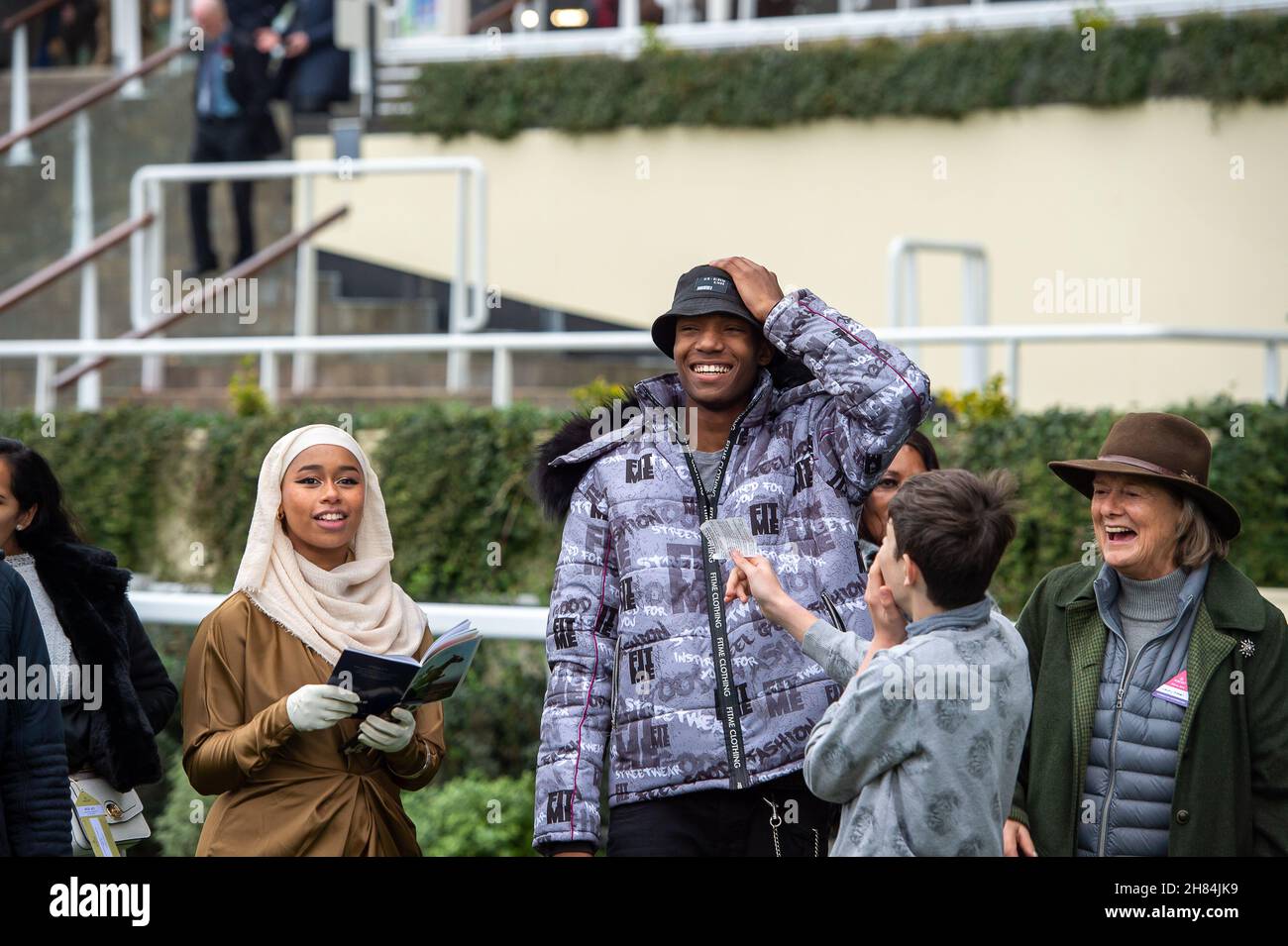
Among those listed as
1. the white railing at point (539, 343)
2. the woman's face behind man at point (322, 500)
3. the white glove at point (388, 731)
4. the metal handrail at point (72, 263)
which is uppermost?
the metal handrail at point (72, 263)

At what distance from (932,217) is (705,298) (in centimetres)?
647

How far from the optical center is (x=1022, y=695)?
3.42 metres

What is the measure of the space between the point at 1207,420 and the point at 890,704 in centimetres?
409

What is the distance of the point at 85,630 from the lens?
4.23m

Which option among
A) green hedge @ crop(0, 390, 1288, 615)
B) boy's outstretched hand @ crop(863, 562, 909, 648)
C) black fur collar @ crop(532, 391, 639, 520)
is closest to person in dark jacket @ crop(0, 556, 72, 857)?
black fur collar @ crop(532, 391, 639, 520)

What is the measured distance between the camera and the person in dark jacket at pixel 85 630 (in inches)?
165

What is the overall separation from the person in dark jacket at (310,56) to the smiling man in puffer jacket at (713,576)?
7775 mm

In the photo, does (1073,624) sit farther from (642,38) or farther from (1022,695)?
(642,38)

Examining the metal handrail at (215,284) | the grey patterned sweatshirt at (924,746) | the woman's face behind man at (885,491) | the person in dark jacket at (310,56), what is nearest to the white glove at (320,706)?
the grey patterned sweatshirt at (924,746)

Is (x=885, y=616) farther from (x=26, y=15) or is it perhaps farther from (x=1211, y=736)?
(x=26, y=15)

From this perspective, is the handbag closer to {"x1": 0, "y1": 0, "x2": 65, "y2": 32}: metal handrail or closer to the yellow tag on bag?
the yellow tag on bag

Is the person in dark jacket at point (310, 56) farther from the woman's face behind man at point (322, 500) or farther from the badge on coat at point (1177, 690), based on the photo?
the badge on coat at point (1177, 690)

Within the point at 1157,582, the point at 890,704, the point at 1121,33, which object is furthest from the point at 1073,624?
the point at 1121,33

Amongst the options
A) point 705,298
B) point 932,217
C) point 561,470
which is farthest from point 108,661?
point 932,217
